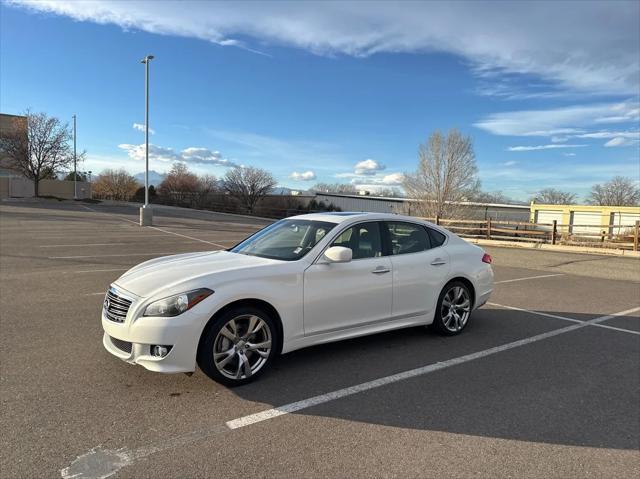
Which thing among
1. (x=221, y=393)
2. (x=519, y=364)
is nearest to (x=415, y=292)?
(x=519, y=364)

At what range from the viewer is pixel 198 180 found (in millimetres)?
70438

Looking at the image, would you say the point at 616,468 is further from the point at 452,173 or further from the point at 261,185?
the point at 261,185

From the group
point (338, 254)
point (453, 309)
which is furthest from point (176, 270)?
point (453, 309)

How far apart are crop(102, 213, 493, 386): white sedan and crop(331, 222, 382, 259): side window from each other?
13mm

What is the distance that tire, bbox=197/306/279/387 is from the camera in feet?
13.3

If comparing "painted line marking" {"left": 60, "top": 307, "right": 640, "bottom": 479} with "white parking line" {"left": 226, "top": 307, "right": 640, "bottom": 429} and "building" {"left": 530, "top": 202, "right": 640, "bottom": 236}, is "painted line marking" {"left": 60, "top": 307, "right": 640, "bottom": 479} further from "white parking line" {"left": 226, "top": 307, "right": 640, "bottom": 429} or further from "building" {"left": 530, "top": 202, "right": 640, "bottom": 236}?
"building" {"left": 530, "top": 202, "right": 640, "bottom": 236}

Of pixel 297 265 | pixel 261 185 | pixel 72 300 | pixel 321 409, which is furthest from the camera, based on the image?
pixel 261 185

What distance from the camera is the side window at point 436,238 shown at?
604 cm

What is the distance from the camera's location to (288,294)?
4.46 meters

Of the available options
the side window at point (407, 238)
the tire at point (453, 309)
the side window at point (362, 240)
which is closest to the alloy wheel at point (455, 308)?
the tire at point (453, 309)

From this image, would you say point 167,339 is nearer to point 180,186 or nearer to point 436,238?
point 436,238

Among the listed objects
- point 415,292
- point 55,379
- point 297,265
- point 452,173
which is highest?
point 452,173

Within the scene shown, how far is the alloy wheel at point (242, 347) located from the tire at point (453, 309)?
250 cm

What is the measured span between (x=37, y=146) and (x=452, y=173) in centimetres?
4539
